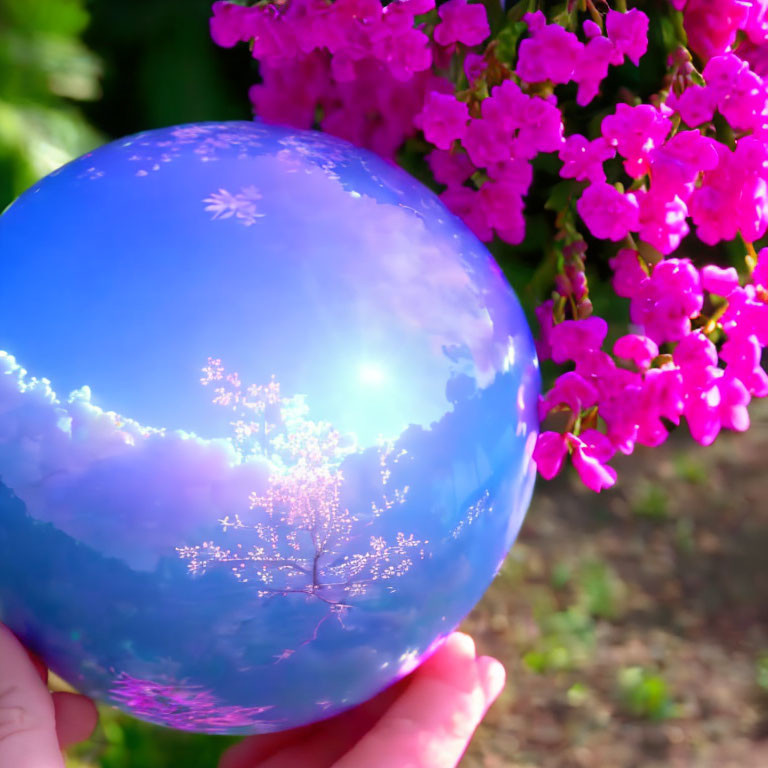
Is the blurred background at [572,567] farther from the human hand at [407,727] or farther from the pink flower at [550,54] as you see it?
the pink flower at [550,54]

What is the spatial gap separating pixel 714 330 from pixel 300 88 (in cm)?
87

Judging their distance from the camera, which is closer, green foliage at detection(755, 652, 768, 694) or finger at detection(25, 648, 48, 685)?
finger at detection(25, 648, 48, 685)

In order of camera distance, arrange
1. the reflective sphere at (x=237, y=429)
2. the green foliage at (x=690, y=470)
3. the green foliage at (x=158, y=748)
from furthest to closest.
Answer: the green foliage at (x=690, y=470), the green foliage at (x=158, y=748), the reflective sphere at (x=237, y=429)

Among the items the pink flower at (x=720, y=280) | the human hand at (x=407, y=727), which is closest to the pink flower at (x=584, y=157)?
the pink flower at (x=720, y=280)

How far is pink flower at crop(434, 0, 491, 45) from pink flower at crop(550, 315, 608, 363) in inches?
19.4

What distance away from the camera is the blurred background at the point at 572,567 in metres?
2.69

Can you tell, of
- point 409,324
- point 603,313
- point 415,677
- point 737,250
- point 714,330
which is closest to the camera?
point 409,324

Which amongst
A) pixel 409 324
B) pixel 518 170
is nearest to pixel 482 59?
pixel 518 170

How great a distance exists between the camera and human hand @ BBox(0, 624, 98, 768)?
130cm

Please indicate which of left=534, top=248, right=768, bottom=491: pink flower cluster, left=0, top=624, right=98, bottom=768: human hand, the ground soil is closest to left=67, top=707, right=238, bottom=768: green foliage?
the ground soil

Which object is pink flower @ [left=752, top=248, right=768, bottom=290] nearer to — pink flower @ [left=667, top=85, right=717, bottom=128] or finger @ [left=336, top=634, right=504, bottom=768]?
pink flower @ [left=667, top=85, right=717, bottom=128]

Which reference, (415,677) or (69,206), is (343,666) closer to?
(415,677)

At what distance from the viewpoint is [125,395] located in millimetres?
1217

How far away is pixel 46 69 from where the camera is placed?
3.45m
